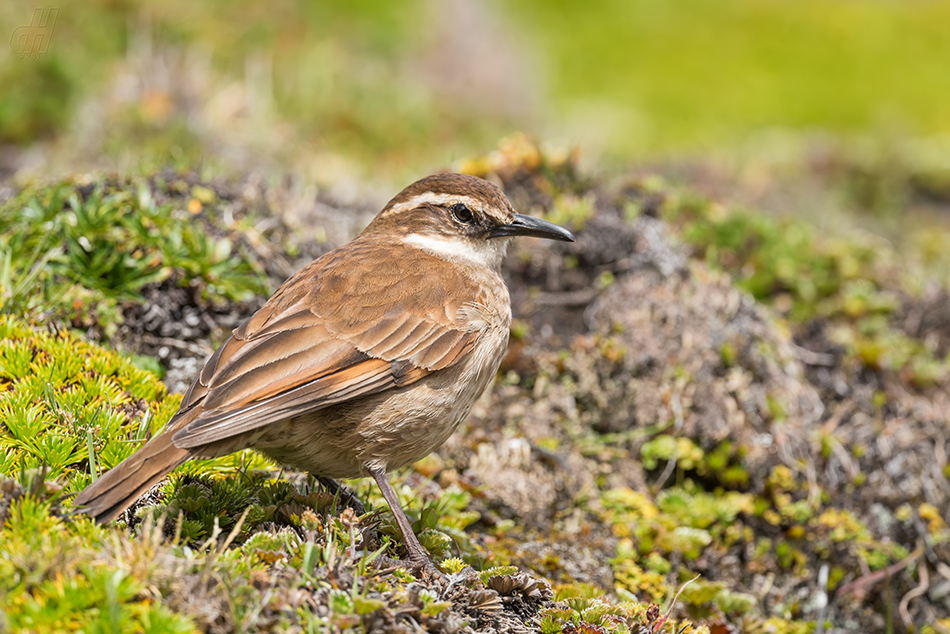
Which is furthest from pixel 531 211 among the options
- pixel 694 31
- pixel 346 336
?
pixel 694 31

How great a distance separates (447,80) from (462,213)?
56.0ft

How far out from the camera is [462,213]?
5664mm

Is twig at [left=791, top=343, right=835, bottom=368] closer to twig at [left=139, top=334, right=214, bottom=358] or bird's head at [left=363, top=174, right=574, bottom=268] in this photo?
bird's head at [left=363, top=174, right=574, bottom=268]

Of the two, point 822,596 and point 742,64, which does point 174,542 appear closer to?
point 822,596

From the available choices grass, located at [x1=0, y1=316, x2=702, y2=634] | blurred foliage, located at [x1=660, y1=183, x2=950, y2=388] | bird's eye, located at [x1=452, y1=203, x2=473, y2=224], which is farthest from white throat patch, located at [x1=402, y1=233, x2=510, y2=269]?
blurred foliage, located at [x1=660, y1=183, x2=950, y2=388]

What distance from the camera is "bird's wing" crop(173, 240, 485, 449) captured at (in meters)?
4.12

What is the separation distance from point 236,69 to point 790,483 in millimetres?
11778

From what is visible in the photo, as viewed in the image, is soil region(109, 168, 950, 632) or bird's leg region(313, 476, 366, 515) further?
soil region(109, 168, 950, 632)

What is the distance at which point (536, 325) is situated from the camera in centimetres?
737

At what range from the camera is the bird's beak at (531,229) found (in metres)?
5.59

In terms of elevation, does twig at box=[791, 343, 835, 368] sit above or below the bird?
below

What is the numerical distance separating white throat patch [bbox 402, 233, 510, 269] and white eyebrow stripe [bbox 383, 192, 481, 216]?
21 cm

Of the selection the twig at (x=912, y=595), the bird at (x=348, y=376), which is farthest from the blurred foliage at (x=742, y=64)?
the bird at (x=348, y=376)

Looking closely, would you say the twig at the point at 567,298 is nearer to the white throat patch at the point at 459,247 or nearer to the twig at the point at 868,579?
the white throat patch at the point at 459,247
